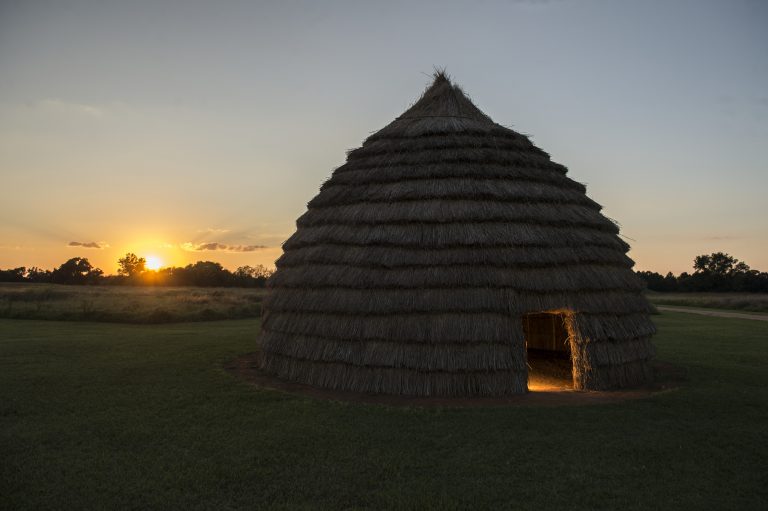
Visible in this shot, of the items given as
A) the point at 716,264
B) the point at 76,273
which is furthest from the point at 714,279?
the point at 76,273

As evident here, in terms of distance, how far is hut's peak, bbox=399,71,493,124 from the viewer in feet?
53.4

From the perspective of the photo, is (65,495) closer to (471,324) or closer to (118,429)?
(118,429)

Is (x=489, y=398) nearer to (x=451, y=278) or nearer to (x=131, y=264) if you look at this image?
(x=451, y=278)

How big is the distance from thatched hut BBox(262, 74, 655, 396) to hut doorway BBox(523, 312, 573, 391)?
3.31 m

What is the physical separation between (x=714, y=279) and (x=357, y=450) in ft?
270

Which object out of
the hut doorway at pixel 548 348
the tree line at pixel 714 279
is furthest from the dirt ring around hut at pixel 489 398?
the tree line at pixel 714 279

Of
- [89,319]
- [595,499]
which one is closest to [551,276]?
[595,499]

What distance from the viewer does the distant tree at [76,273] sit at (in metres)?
79.8

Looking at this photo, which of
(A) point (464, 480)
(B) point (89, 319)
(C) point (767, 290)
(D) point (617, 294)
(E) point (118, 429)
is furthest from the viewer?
(C) point (767, 290)

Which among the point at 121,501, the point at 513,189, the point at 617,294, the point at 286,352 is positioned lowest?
the point at 121,501

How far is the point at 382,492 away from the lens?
22.6 ft

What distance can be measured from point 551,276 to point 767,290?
245ft

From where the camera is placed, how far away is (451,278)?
12188 millimetres

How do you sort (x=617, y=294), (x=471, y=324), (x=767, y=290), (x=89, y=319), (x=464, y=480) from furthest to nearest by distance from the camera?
(x=767, y=290) → (x=89, y=319) → (x=617, y=294) → (x=471, y=324) → (x=464, y=480)
